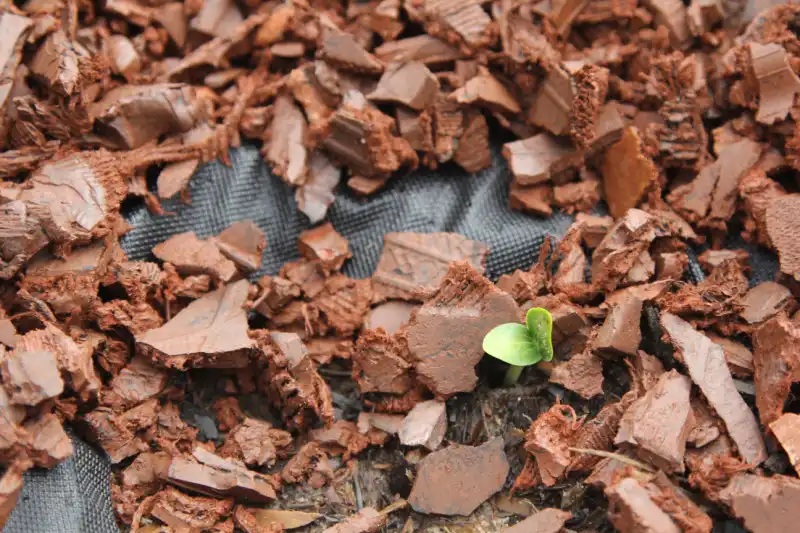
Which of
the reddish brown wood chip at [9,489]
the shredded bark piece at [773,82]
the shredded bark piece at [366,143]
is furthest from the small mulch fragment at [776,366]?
the reddish brown wood chip at [9,489]

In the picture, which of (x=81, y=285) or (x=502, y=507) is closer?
(x=502, y=507)

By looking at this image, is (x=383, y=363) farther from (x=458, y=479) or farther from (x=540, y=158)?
(x=540, y=158)

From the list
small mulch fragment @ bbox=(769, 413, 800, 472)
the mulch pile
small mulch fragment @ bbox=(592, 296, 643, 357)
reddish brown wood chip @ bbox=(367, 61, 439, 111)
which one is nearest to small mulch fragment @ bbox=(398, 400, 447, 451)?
the mulch pile

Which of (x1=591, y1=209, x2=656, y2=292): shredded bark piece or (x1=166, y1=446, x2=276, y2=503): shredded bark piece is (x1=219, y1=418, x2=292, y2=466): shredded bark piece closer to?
(x1=166, y1=446, x2=276, y2=503): shredded bark piece

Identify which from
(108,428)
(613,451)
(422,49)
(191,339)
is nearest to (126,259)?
(191,339)

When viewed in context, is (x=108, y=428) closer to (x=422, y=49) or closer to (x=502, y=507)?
(x=502, y=507)
